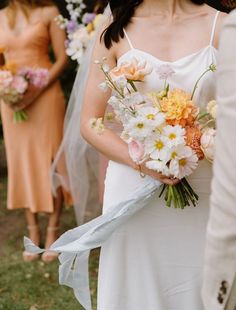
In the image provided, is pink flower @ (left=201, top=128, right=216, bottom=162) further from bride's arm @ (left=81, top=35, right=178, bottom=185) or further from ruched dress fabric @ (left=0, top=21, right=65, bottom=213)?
ruched dress fabric @ (left=0, top=21, right=65, bottom=213)

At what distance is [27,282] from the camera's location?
5.01 m

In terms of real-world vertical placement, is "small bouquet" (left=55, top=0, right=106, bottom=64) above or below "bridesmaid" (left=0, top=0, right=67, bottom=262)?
above

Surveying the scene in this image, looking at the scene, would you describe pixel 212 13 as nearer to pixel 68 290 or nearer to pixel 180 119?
pixel 180 119

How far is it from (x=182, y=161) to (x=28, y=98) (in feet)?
9.31

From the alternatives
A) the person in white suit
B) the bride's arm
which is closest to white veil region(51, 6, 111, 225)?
the bride's arm

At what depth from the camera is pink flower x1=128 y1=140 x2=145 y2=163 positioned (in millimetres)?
2616

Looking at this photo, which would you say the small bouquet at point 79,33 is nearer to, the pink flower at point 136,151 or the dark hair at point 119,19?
the dark hair at point 119,19

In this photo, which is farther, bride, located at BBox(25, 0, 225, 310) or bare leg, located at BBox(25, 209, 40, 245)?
bare leg, located at BBox(25, 209, 40, 245)

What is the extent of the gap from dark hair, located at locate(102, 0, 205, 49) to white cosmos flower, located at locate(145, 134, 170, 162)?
0.59m

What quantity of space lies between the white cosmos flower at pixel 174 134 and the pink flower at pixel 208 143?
3.0 inches

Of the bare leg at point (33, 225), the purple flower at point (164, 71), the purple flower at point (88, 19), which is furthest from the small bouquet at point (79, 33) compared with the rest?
the purple flower at point (164, 71)

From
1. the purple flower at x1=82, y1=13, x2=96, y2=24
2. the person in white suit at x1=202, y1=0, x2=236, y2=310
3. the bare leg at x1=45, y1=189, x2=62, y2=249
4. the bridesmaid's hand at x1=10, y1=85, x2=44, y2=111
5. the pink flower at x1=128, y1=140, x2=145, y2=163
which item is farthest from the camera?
the bare leg at x1=45, y1=189, x2=62, y2=249

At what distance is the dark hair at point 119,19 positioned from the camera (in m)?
2.93

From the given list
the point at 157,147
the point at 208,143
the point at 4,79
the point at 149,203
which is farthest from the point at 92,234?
the point at 4,79
